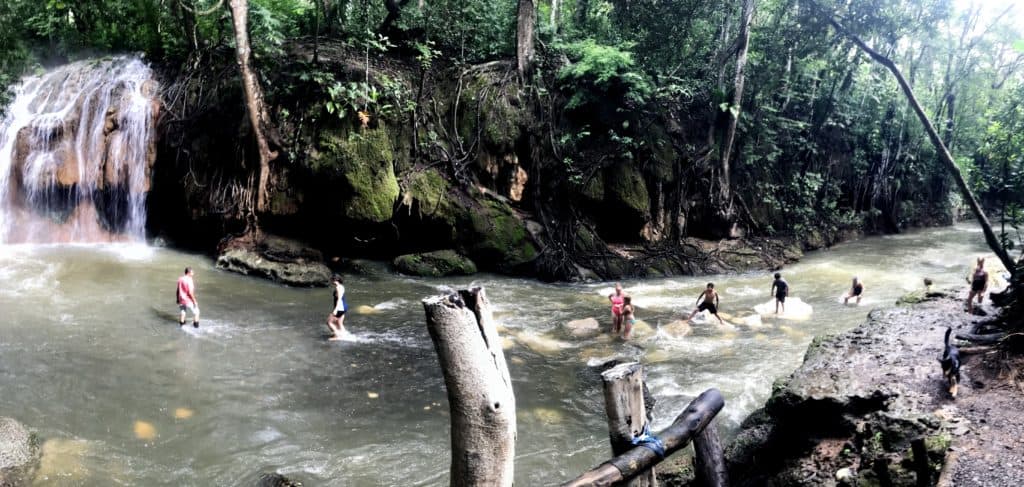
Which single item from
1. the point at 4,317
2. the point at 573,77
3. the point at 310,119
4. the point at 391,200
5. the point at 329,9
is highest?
the point at 329,9

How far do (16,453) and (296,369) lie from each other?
359 cm

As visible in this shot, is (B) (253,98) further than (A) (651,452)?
Yes

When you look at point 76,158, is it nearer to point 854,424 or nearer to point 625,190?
point 625,190

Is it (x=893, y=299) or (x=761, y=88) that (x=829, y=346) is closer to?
(x=893, y=299)

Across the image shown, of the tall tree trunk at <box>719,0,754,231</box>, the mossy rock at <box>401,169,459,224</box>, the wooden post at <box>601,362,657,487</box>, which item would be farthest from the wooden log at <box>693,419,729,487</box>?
the tall tree trunk at <box>719,0,754,231</box>

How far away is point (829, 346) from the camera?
7.71 m

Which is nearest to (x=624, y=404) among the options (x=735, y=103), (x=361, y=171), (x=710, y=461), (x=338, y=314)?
(x=710, y=461)

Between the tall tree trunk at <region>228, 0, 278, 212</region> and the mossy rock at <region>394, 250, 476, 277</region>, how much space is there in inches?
149

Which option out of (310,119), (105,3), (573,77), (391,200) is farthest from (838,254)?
(105,3)

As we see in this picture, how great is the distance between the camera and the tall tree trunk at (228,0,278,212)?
14.0 metres

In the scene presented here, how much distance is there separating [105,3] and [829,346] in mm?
21209

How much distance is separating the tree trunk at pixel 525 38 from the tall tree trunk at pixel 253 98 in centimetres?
739

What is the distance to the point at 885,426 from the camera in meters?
5.32

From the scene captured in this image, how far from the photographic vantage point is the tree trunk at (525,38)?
688 inches
